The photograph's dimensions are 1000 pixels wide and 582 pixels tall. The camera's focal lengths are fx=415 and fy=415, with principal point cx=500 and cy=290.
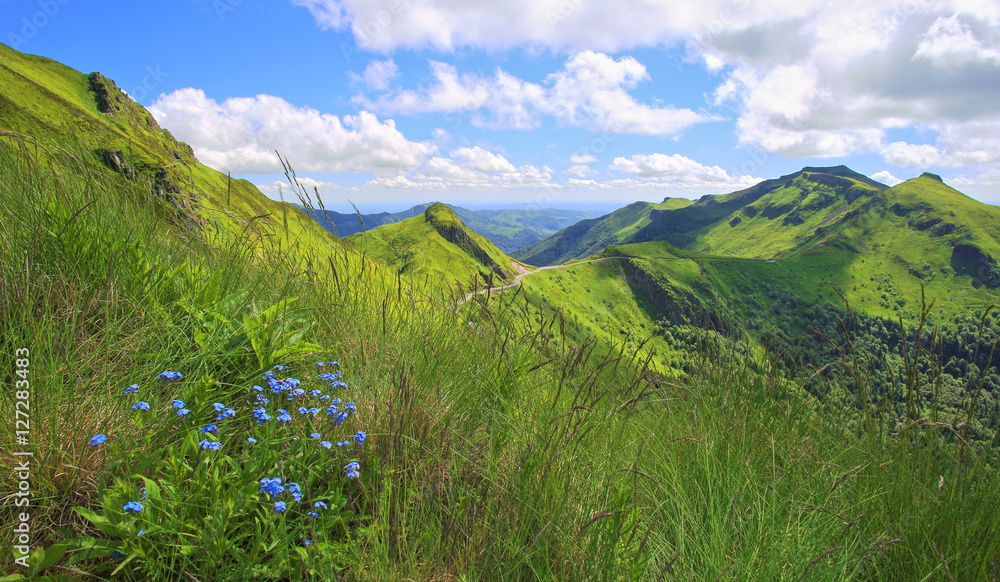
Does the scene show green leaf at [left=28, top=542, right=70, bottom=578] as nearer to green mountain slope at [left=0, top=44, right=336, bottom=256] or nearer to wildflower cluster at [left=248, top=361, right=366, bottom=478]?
wildflower cluster at [left=248, top=361, right=366, bottom=478]

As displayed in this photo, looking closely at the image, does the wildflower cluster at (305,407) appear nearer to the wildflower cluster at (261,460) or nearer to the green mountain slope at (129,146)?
the wildflower cluster at (261,460)

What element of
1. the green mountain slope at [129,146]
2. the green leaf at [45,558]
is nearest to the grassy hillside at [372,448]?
the green leaf at [45,558]

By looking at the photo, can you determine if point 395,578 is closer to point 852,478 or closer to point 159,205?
point 852,478

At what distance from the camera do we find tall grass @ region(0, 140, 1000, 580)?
2131 mm

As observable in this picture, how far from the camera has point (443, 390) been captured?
3486 mm

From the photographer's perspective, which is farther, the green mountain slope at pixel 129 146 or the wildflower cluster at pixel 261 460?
the green mountain slope at pixel 129 146

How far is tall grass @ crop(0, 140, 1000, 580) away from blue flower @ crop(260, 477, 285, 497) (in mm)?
207

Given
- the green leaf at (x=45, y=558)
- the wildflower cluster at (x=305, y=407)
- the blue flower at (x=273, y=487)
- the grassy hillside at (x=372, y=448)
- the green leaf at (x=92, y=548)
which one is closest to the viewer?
the green leaf at (x=45, y=558)

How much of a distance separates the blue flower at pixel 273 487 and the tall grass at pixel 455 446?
0.68 feet

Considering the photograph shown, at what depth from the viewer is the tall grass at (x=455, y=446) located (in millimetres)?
2131

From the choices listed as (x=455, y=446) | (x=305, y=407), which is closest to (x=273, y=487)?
(x=305, y=407)

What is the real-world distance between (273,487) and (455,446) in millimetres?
1324

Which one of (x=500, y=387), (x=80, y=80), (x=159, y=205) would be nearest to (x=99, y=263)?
(x=159, y=205)

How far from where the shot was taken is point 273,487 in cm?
195
